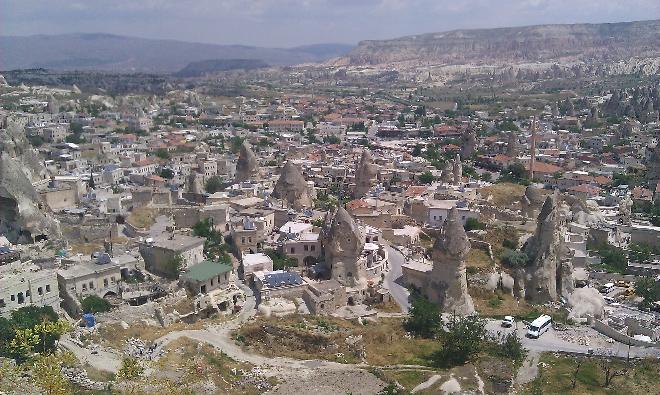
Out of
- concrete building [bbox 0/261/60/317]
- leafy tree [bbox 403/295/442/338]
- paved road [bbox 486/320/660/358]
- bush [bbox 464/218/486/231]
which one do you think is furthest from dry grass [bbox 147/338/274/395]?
bush [bbox 464/218/486/231]

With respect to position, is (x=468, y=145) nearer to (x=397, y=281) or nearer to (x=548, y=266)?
(x=548, y=266)

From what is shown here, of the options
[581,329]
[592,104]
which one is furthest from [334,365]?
[592,104]

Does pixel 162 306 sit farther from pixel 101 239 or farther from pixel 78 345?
pixel 101 239

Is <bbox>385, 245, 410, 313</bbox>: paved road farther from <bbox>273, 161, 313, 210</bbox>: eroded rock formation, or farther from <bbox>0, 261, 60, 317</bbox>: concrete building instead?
<bbox>0, 261, 60, 317</bbox>: concrete building

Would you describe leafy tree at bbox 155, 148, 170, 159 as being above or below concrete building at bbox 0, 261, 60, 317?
below

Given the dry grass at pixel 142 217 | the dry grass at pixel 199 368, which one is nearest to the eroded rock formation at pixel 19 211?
the dry grass at pixel 142 217

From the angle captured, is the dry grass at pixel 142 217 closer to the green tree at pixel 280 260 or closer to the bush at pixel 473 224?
the green tree at pixel 280 260
